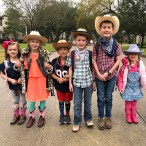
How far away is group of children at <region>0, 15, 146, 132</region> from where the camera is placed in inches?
165

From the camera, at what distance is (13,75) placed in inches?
177

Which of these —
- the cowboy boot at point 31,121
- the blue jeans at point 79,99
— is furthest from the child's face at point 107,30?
the cowboy boot at point 31,121

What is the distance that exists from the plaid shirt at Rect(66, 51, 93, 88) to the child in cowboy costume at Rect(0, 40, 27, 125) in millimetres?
1028

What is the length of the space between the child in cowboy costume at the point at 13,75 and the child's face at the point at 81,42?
1.13 meters

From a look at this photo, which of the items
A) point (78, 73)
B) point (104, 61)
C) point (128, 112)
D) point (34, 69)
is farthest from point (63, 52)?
point (128, 112)

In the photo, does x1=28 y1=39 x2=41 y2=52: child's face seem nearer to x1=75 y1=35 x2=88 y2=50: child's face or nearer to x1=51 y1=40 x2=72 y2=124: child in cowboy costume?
x1=51 y1=40 x2=72 y2=124: child in cowboy costume

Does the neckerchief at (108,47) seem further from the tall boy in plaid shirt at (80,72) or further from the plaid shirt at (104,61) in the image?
the tall boy in plaid shirt at (80,72)

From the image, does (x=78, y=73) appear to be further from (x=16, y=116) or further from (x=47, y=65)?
(x=16, y=116)

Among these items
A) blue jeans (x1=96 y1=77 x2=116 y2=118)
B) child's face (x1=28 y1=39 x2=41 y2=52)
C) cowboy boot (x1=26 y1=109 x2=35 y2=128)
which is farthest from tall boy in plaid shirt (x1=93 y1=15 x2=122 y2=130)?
cowboy boot (x1=26 y1=109 x2=35 y2=128)

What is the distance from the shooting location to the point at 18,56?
15.1 ft

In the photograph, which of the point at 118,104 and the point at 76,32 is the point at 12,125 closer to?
the point at 76,32

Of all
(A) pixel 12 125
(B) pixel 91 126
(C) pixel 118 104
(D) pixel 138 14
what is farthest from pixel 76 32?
(D) pixel 138 14

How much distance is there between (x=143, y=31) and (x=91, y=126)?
31.9 metres

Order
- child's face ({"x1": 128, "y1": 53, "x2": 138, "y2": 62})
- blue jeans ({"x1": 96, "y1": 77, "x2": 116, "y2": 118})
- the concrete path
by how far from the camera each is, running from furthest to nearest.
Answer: child's face ({"x1": 128, "y1": 53, "x2": 138, "y2": 62}), blue jeans ({"x1": 96, "y1": 77, "x2": 116, "y2": 118}), the concrete path
